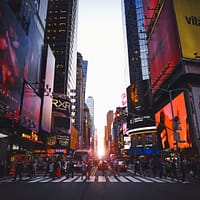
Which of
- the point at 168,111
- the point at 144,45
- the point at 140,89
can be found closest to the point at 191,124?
the point at 168,111

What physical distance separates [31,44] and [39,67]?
686 cm

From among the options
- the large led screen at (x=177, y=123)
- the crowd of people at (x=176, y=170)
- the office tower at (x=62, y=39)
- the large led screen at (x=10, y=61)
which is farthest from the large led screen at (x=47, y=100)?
the office tower at (x=62, y=39)

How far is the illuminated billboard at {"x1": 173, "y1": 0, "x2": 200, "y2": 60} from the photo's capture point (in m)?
32.8

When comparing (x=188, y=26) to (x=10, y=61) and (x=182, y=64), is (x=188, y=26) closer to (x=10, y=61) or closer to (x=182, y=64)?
(x=182, y=64)

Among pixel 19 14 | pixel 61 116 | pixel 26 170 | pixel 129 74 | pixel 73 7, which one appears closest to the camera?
pixel 26 170

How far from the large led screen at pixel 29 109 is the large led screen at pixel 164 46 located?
27.2m

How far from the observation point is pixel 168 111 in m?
41.6

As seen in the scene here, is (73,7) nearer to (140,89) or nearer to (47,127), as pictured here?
(140,89)

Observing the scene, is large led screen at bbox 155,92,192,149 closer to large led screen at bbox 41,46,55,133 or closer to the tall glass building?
the tall glass building

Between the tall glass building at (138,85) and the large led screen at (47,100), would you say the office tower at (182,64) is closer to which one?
the large led screen at (47,100)

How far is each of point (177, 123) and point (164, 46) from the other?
22.0m

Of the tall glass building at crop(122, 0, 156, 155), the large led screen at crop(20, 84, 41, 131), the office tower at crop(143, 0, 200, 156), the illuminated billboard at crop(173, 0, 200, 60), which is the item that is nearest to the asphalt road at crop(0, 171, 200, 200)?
the office tower at crop(143, 0, 200, 156)

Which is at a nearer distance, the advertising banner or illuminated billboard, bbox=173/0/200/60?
the advertising banner

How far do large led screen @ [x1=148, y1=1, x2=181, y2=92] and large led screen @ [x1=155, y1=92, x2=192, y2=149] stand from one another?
253 inches
